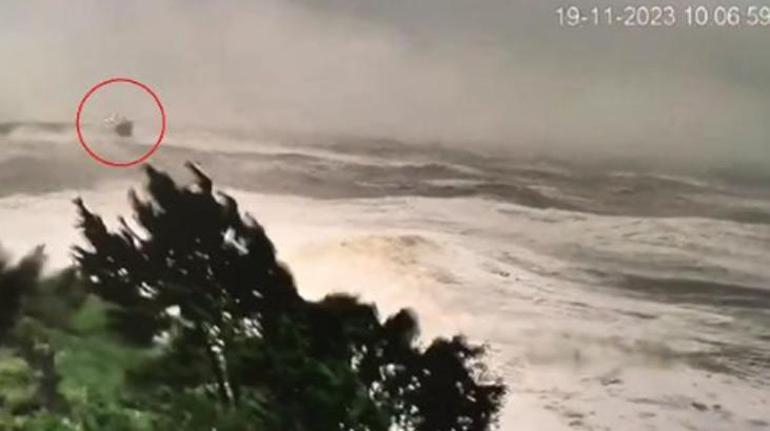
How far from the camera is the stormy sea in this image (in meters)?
0.90

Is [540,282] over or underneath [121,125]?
underneath

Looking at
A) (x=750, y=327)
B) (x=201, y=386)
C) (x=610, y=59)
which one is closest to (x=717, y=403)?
(x=750, y=327)

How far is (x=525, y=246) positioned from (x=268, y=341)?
21 cm

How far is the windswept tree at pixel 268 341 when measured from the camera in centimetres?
90

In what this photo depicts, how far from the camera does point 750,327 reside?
90cm

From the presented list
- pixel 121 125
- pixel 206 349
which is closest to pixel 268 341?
pixel 206 349

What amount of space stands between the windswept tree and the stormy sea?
2cm

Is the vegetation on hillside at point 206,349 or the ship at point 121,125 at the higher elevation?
the ship at point 121,125

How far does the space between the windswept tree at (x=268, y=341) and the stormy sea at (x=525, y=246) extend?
19mm

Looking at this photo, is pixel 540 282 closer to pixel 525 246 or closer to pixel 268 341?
pixel 525 246

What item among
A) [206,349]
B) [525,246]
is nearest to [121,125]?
[206,349]

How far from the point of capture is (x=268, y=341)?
91 cm

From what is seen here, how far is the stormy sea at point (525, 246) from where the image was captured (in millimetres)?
900

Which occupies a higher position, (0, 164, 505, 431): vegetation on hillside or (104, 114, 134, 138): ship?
(104, 114, 134, 138): ship
